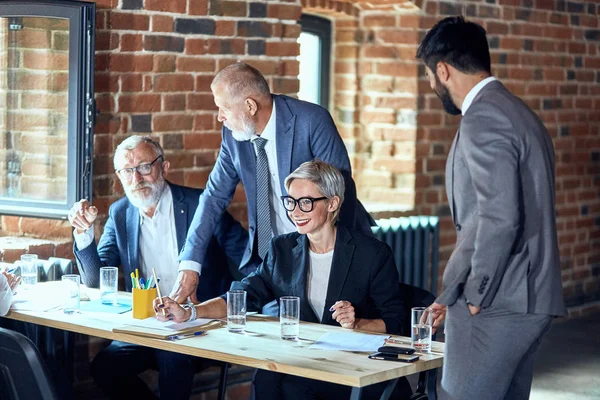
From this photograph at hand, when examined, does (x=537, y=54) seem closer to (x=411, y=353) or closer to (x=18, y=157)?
(x=18, y=157)

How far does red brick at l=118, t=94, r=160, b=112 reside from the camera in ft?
15.0

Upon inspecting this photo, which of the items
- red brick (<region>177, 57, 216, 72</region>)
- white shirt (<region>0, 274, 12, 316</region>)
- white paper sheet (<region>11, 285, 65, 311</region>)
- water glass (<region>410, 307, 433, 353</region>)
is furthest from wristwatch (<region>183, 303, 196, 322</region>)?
red brick (<region>177, 57, 216, 72</region>)

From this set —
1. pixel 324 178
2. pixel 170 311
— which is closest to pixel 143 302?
pixel 170 311

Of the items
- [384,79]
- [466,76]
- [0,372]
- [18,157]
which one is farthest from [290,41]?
[0,372]

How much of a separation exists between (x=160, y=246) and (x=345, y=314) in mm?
1171

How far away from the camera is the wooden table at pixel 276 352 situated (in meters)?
2.96

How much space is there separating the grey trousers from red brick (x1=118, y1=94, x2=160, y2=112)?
2.03 meters

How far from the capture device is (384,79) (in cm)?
614

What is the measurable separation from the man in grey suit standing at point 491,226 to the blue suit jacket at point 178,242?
154 cm

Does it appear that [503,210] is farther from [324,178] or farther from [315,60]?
[315,60]

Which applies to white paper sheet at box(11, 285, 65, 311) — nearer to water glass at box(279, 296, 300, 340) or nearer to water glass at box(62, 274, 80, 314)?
water glass at box(62, 274, 80, 314)

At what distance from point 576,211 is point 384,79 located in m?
1.82

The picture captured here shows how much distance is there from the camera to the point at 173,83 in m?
4.74

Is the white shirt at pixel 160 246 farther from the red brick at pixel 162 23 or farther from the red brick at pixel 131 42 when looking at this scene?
the red brick at pixel 162 23
